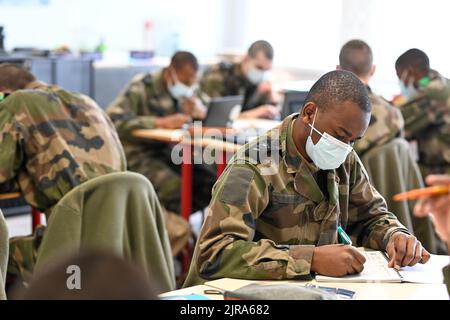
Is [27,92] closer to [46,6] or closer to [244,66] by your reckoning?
[244,66]

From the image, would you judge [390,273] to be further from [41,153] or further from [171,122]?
[171,122]

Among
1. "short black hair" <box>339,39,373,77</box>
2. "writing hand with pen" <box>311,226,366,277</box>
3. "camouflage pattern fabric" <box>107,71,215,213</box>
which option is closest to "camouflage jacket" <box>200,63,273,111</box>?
"camouflage pattern fabric" <box>107,71,215,213</box>

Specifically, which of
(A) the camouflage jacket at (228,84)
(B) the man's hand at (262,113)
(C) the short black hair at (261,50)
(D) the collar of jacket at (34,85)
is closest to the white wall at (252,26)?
(C) the short black hair at (261,50)

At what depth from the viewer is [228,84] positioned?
6.15 m

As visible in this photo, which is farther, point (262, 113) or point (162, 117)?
point (262, 113)

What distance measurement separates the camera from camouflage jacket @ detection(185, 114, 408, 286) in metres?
2.15

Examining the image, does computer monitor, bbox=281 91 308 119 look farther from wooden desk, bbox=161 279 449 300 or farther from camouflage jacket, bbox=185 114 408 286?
wooden desk, bbox=161 279 449 300

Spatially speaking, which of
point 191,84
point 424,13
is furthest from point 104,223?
point 424,13

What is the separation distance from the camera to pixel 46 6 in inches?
289

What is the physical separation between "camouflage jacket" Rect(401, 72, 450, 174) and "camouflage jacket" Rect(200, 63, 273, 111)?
189 cm

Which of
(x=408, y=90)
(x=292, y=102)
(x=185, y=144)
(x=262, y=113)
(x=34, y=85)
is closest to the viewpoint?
(x=34, y=85)

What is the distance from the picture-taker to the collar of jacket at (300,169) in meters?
2.33

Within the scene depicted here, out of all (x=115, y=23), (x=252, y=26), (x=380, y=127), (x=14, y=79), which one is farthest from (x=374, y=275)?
(x=252, y=26)

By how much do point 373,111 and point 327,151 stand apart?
136 centimetres
